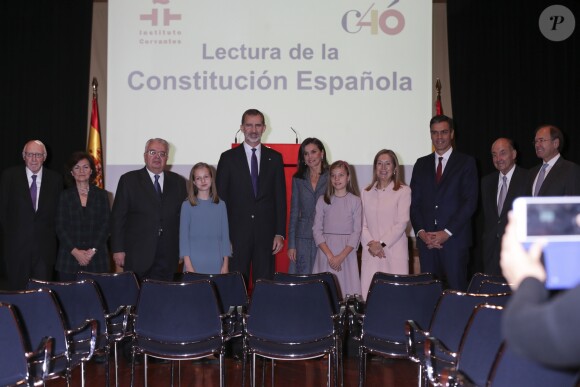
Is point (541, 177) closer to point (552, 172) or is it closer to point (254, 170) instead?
point (552, 172)

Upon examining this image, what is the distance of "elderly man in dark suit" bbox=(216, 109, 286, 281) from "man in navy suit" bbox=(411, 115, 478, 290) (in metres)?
1.16

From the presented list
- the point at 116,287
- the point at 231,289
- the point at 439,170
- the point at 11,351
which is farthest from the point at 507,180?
the point at 11,351

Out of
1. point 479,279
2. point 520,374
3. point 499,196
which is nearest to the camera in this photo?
point 520,374

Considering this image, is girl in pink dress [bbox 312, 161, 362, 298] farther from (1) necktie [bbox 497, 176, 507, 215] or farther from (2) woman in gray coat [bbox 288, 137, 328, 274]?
(1) necktie [bbox 497, 176, 507, 215]

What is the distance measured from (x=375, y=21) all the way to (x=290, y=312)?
14.1 feet

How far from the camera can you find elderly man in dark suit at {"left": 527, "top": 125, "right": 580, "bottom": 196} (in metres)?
4.81

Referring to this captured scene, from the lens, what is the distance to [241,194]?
5113mm

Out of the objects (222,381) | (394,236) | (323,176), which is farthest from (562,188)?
Result: (222,381)

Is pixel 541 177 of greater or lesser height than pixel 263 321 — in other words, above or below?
above

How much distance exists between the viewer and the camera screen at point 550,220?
1.16 m

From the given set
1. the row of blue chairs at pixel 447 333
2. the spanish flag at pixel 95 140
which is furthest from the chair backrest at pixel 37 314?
the spanish flag at pixel 95 140

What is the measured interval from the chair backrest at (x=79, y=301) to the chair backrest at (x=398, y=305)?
1.53 meters

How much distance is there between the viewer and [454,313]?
309cm

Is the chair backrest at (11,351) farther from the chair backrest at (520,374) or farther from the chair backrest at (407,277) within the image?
the chair backrest at (407,277)
